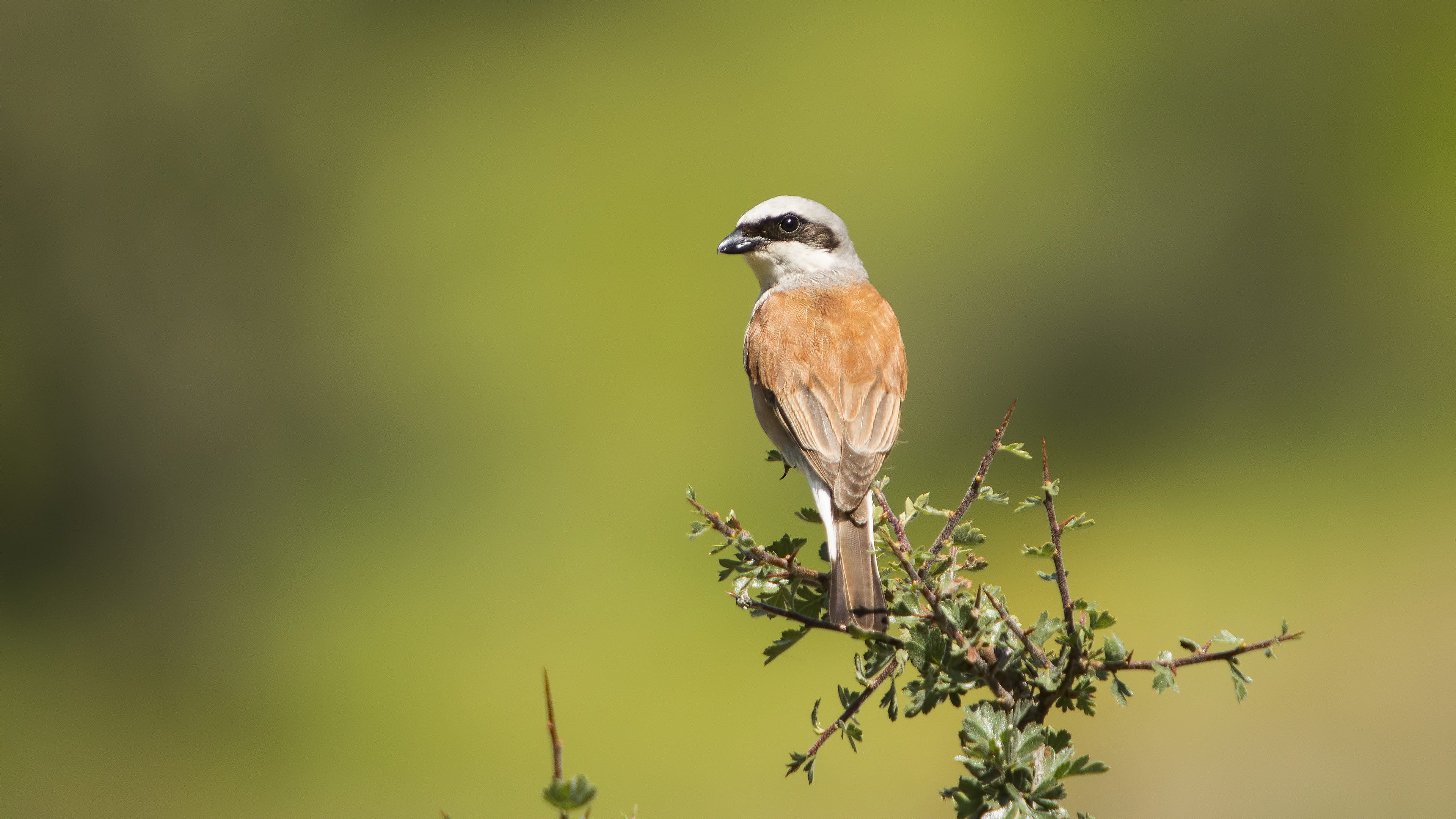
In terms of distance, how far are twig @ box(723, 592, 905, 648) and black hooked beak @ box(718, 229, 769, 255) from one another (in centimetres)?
168

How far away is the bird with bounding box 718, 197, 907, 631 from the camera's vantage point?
2.27 metres

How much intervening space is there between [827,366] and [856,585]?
1.02 meters

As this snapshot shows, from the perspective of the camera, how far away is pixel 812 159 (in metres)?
7.47

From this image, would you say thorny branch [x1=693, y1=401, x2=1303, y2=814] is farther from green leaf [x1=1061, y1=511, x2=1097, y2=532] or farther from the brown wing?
the brown wing

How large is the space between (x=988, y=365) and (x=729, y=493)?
6.50 ft

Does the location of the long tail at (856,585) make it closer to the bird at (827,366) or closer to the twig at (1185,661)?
the bird at (827,366)

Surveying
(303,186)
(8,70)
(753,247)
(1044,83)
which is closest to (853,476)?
(753,247)

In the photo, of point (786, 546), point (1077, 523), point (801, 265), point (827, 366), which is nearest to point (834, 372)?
point (827, 366)

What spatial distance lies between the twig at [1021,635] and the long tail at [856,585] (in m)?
0.20

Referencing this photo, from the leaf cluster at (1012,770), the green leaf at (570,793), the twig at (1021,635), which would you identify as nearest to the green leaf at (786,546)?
the twig at (1021,635)

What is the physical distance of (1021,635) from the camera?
143 cm

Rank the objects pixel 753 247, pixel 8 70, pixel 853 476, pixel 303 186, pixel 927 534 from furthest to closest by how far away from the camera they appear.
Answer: pixel 303 186 → pixel 8 70 → pixel 927 534 → pixel 753 247 → pixel 853 476

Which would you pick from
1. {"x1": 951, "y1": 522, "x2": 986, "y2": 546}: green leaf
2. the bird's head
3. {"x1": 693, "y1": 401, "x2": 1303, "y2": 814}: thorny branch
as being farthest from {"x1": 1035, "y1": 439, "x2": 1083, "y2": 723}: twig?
the bird's head

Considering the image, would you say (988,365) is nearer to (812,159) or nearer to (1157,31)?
(812,159)
